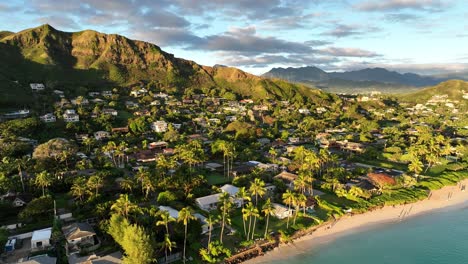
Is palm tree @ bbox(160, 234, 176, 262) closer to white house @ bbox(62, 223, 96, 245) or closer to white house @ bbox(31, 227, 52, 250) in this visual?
white house @ bbox(62, 223, 96, 245)

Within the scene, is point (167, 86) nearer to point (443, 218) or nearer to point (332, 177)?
point (332, 177)

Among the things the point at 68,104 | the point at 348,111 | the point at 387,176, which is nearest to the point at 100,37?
the point at 68,104

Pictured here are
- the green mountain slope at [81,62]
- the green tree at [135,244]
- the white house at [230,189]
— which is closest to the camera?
the green tree at [135,244]

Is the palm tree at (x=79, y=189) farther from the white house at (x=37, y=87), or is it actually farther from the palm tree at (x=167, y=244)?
the white house at (x=37, y=87)

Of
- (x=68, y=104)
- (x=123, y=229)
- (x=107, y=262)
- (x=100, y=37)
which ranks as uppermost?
(x=100, y=37)

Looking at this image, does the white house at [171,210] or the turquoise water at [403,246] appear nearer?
the turquoise water at [403,246]

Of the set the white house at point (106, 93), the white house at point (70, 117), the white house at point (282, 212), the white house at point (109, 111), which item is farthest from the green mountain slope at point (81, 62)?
the white house at point (282, 212)
